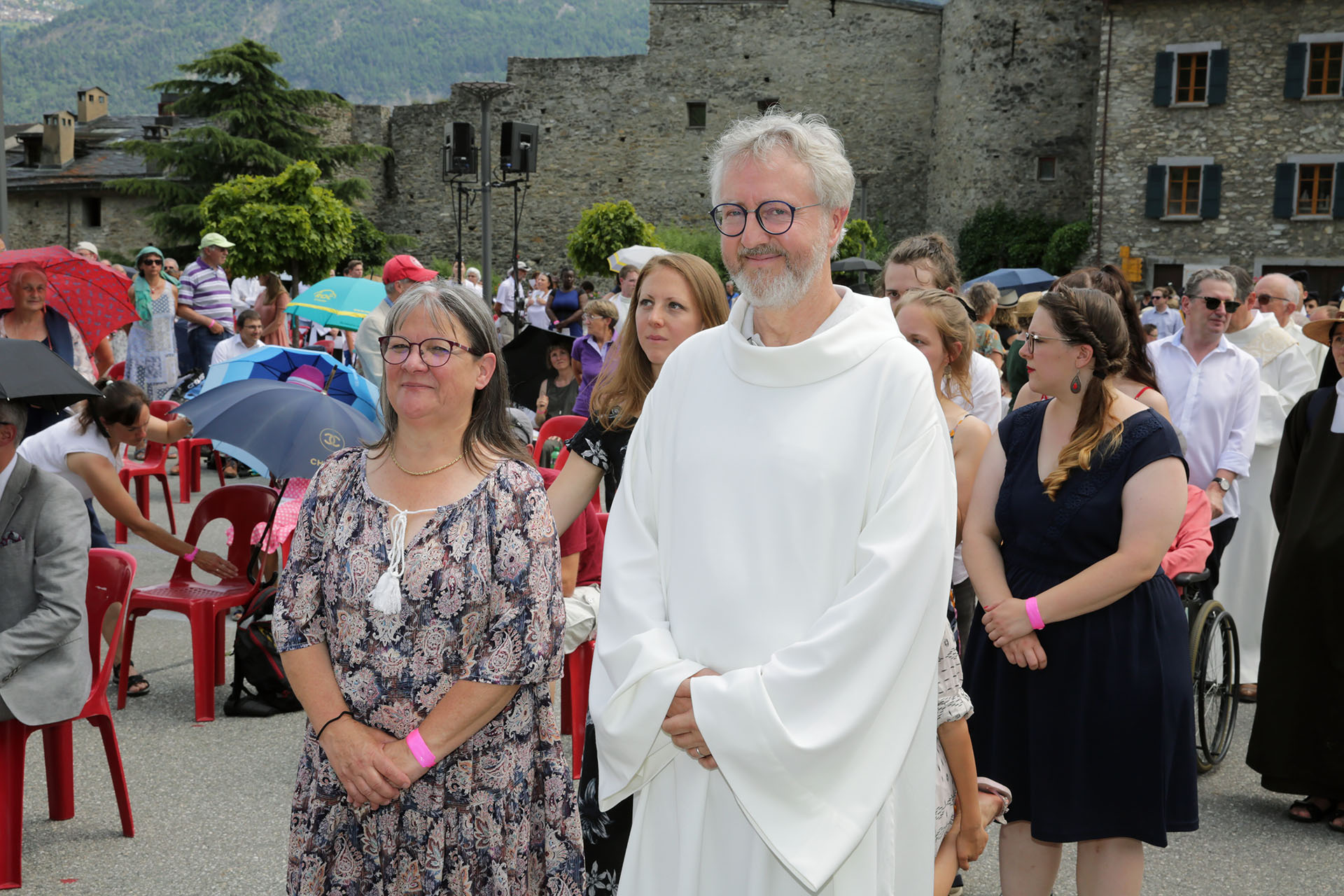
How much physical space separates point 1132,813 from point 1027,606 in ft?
1.86

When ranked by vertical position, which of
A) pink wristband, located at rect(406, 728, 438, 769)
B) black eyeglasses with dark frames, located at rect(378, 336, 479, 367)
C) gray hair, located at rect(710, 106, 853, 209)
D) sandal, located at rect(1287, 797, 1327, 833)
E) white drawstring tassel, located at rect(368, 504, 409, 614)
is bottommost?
sandal, located at rect(1287, 797, 1327, 833)

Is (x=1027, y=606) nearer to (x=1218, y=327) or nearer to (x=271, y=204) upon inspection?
(x=1218, y=327)

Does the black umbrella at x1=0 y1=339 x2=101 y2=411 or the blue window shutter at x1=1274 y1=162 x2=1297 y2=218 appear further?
the blue window shutter at x1=1274 y1=162 x2=1297 y2=218

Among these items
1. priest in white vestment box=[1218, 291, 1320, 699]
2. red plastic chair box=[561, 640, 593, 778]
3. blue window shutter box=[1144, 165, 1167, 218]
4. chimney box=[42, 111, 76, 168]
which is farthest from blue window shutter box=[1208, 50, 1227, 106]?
chimney box=[42, 111, 76, 168]

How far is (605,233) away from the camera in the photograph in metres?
28.6

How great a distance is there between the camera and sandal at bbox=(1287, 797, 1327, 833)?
412 cm

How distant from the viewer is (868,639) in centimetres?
199

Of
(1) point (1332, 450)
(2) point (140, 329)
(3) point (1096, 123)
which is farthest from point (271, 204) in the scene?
(1) point (1332, 450)

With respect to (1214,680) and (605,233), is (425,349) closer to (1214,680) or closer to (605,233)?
(1214,680)

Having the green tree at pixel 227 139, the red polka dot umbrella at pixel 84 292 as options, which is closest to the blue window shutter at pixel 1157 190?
the green tree at pixel 227 139

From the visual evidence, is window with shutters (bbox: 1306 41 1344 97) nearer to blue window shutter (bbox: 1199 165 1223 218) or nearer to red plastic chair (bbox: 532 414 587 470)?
blue window shutter (bbox: 1199 165 1223 218)

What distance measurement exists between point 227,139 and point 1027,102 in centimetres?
2334

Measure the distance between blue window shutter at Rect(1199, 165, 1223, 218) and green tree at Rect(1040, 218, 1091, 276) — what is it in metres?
2.83

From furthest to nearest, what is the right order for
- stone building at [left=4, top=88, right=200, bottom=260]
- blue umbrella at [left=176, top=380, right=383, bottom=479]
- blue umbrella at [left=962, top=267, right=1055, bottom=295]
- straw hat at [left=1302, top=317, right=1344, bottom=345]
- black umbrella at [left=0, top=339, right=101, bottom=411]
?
stone building at [left=4, top=88, right=200, bottom=260] → blue umbrella at [left=962, top=267, right=1055, bottom=295] → blue umbrella at [left=176, top=380, right=383, bottom=479] → straw hat at [left=1302, top=317, right=1344, bottom=345] → black umbrella at [left=0, top=339, right=101, bottom=411]
